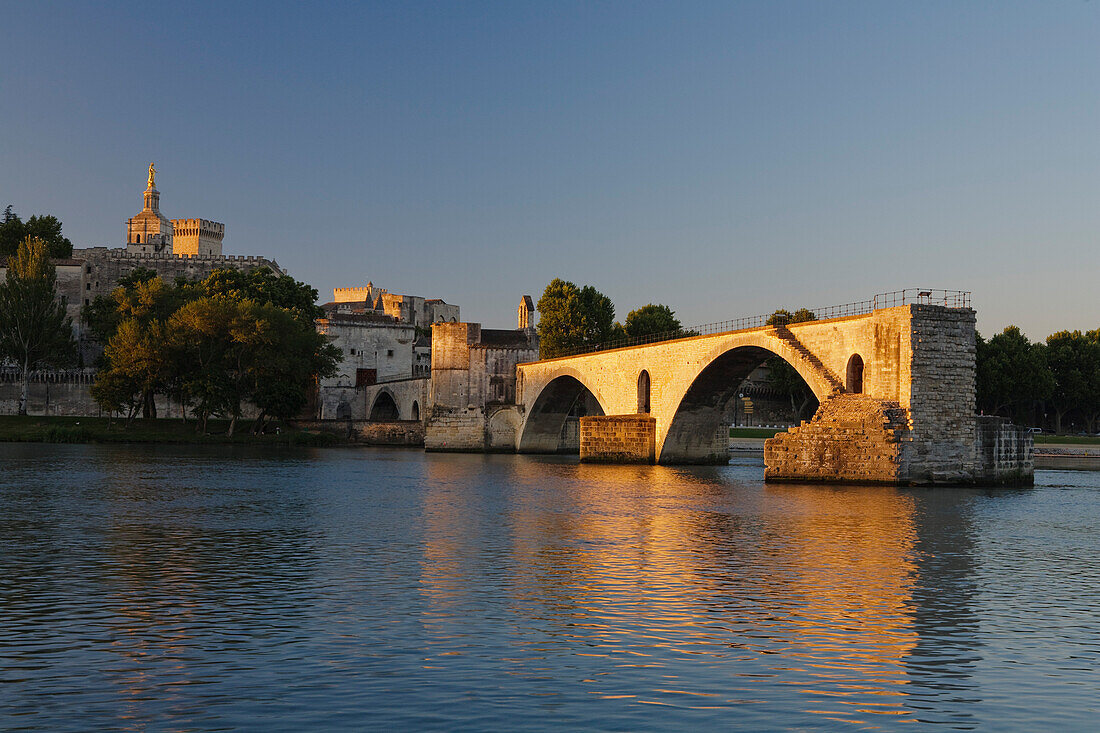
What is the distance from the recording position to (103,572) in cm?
1662

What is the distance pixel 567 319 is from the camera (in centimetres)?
9394

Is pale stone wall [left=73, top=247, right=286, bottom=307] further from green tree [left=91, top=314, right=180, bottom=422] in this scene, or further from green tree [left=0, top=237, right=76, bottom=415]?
green tree [left=91, top=314, right=180, bottom=422]

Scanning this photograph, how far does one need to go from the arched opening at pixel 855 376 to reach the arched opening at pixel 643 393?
19.0 m

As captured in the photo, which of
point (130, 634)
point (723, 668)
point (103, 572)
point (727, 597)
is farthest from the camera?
point (103, 572)

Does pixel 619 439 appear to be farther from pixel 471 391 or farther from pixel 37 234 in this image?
pixel 37 234

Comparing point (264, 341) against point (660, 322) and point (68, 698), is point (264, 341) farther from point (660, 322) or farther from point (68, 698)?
point (68, 698)

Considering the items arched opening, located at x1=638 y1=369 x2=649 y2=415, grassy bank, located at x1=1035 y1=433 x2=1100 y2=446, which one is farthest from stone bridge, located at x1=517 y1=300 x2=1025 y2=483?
grassy bank, located at x1=1035 y1=433 x2=1100 y2=446

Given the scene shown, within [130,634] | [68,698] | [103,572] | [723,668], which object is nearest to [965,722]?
[723,668]

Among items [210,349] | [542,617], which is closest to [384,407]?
[210,349]

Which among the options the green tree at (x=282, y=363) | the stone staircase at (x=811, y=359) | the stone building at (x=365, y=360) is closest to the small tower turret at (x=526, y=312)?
the stone building at (x=365, y=360)

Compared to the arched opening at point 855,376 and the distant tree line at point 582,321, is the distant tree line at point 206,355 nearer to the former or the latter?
the distant tree line at point 582,321

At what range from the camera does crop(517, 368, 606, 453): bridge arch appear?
7144 cm

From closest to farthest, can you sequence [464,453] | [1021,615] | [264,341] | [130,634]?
[130,634] → [1021,615] → [264,341] → [464,453]

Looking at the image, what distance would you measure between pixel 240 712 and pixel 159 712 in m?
0.69
